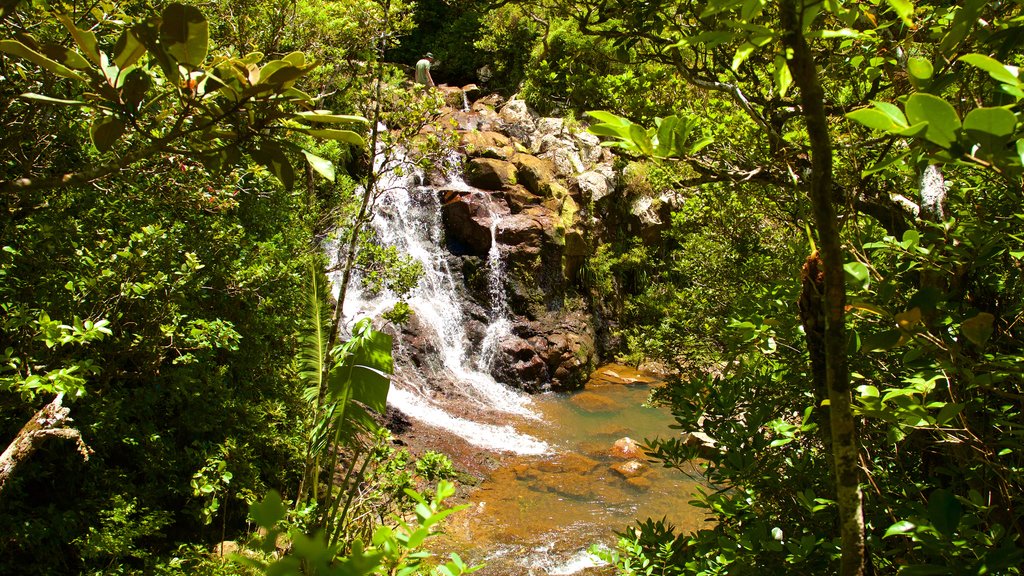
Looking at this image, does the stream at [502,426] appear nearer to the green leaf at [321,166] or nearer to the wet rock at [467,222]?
the wet rock at [467,222]

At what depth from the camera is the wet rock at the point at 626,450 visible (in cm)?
907

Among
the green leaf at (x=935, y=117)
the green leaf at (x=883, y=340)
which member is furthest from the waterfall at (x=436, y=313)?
the green leaf at (x=935, y=117)

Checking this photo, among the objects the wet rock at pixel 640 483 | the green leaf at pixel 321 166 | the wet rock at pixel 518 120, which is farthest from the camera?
the wet rock at pixel 518 120

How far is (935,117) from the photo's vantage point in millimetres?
843

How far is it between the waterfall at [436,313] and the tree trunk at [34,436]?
23.9 ft

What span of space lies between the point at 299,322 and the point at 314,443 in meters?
1.83

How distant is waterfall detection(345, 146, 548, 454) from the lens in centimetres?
1043

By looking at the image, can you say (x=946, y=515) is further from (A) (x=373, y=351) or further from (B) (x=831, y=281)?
(A) (x=373, y=351)

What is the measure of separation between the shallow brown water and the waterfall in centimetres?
96

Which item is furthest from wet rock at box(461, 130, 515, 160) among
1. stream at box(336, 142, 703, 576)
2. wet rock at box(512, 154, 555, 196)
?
stream at box(336, 142, 703, 576)

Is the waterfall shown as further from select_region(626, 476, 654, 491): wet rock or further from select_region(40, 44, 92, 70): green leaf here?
select_region(40, 44, 92, 70): green leaf

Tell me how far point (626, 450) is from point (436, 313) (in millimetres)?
5314

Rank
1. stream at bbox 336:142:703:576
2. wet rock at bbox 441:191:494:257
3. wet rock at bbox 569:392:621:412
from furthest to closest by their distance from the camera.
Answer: wet rock at bbox 441:191:494:257
wet rock at bbox 569:392:621:412
stream at bbox 336:142:703:576

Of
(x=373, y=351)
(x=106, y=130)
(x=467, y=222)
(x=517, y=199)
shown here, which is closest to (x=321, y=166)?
(x=106, y=130)
